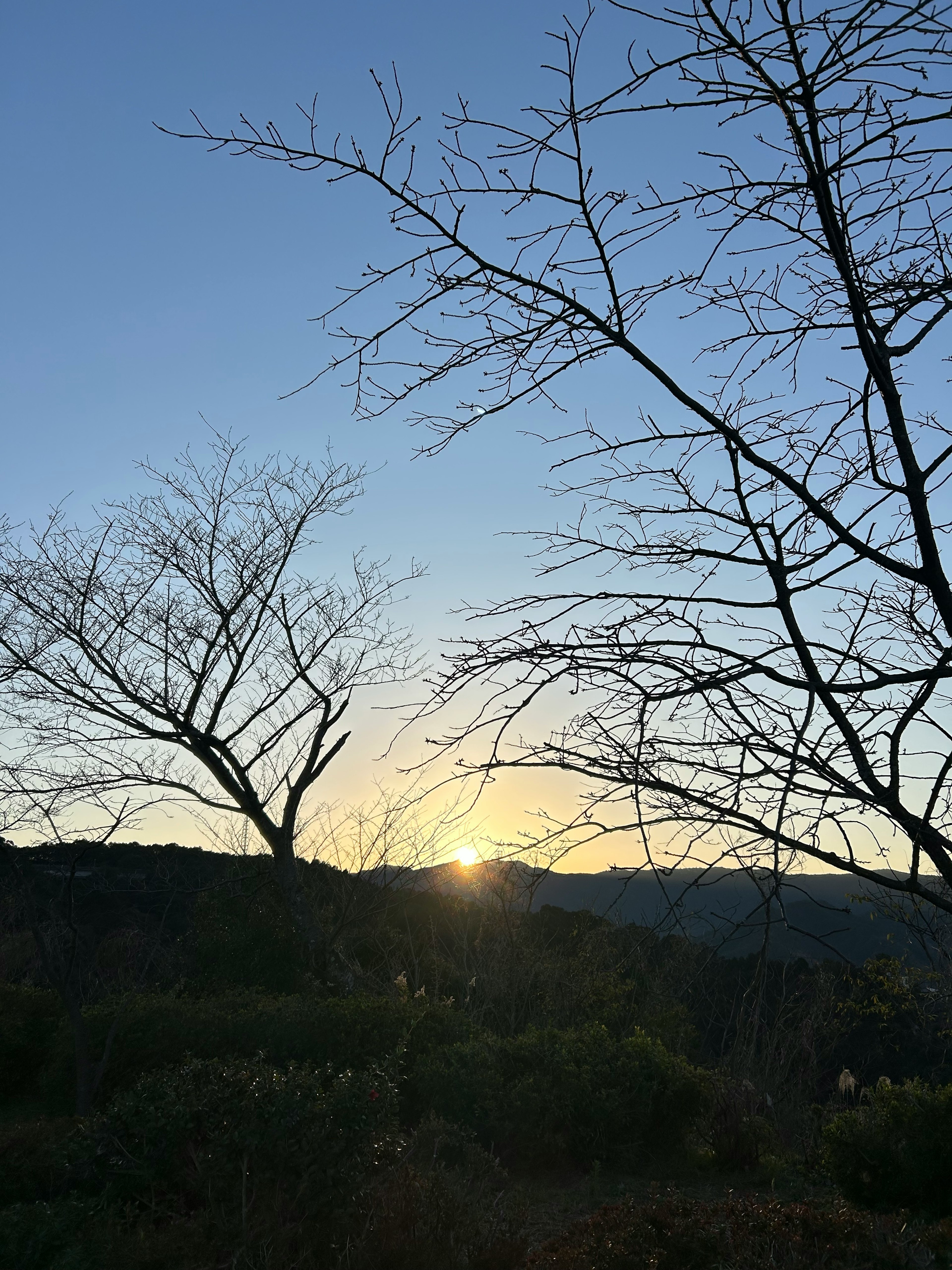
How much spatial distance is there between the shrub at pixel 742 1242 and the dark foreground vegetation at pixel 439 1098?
0.02 m

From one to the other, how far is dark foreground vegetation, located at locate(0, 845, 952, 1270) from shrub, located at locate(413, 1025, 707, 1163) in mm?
29

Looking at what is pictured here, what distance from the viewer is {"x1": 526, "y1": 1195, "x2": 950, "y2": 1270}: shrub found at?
15.3 feet

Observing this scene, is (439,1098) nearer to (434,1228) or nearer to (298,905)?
(298,905)

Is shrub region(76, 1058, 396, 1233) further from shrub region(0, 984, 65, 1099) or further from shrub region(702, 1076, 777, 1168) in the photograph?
shrub region(0, 984, 65, 1099)

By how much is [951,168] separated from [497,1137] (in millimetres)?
9773

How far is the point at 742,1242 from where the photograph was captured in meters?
4.91

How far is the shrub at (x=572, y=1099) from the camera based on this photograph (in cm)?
927

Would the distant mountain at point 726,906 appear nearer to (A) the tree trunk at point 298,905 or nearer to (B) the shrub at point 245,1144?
(B) the shrub at point 245,1144

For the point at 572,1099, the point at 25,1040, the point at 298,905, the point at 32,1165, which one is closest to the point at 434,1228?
the point at 32,1165

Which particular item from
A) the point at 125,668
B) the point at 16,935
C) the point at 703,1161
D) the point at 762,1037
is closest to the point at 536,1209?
the point at 703,1161

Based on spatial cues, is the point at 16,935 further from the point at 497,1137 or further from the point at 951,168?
the point at 951,168

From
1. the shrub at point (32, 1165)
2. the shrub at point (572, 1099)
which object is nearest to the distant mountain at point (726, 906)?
the shrub at point (32, 1165)

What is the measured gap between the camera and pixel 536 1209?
778cm

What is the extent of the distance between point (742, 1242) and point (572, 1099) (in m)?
4.79
